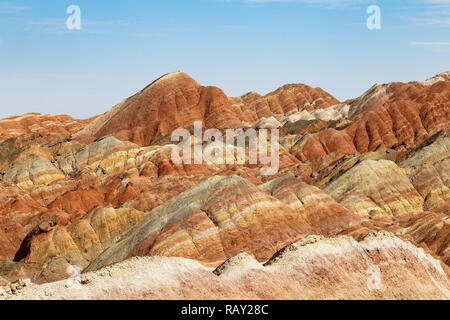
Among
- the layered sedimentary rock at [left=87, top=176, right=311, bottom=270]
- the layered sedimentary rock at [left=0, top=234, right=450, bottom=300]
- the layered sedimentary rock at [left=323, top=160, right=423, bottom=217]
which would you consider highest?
the layered sedimentary rock at [left=0, top=234, right=450, bottom=300]

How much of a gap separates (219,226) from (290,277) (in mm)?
34374

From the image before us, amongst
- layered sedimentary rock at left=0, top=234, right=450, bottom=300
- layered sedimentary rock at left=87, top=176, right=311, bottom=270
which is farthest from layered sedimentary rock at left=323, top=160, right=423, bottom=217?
layered sedimentary rock at left=0, top=234, right=450, bottom=300

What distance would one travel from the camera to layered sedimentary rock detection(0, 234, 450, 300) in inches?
1655

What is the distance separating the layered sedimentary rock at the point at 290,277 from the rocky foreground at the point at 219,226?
0.08 metres

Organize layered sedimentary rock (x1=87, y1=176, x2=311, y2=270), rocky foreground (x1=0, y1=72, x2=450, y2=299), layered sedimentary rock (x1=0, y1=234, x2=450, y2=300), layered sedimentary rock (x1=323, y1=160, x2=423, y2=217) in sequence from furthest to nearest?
1. layered sedimentary rock (x1=323, y1=160, x2=423, y2=217)
2. layered sedimentary rock (x1=87, y1=176, x2=311, y2=270)
3. rocky foreground (x1=0, y1=72, x2=450, y2=299)
4. layered sedimentary rock (x1=0, y1=234, x2=450, y2=300)

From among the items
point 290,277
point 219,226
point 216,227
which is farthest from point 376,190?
point 290,277

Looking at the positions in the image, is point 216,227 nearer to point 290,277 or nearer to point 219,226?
point 219,226

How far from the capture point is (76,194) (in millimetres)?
126875

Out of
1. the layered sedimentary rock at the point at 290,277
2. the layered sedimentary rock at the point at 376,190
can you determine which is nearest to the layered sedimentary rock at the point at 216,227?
the layered sedimentary rock at the point at 290,277

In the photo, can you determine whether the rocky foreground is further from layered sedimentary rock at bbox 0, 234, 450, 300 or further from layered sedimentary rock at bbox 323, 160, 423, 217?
layered sedimentary rock at bbox 323, 160, 423, 217

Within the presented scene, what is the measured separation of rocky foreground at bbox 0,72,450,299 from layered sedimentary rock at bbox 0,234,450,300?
3.2 inches

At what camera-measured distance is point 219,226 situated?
8256 centimetres

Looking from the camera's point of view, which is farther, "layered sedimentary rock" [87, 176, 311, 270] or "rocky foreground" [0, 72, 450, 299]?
"layered sedimentary rock" [87, 176, 311, 270]
